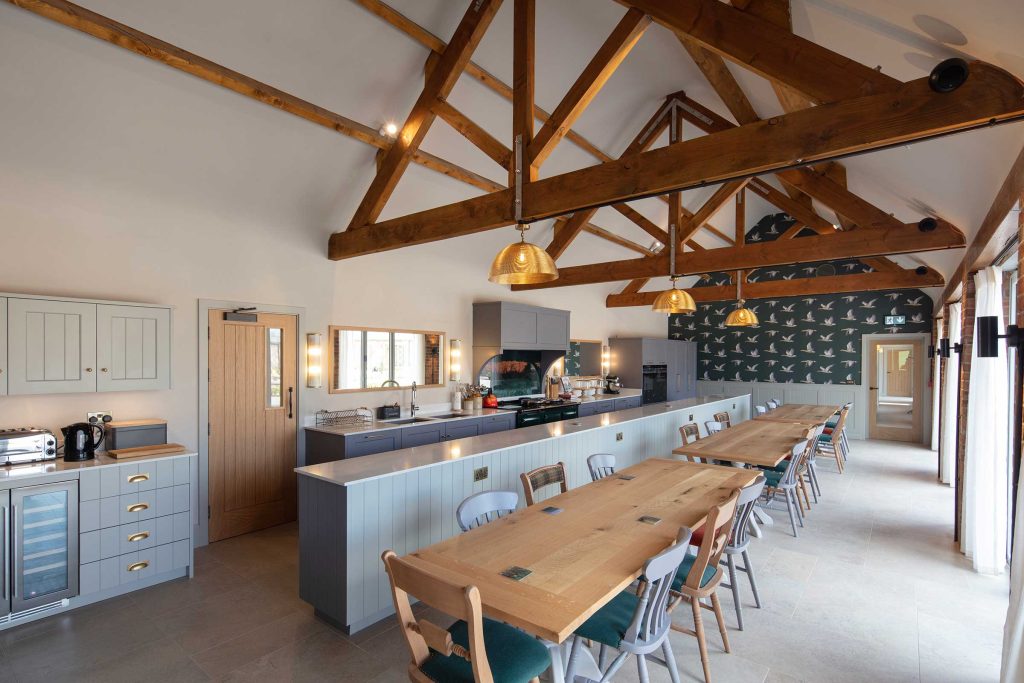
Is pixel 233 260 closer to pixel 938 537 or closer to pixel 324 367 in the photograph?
pixel 324 367

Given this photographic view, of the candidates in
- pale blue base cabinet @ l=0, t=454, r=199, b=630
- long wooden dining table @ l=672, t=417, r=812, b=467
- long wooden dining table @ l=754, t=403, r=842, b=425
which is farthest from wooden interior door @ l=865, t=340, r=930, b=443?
pale blue base cabinet @ l=0, t=454, r=199, b=630

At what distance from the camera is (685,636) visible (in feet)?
9.36

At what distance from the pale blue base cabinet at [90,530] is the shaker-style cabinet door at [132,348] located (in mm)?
576

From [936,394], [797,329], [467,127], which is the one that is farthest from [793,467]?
[797,329]

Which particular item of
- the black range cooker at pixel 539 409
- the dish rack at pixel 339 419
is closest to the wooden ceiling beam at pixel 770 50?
the dish rack at pixel 339 419

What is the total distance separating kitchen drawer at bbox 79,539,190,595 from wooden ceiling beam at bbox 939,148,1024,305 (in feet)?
17.1

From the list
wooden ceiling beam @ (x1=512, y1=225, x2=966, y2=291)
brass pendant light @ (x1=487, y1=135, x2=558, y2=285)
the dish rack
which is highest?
wooden ceiling beam @ (x1=512, y1=225, x2=966, y2=291)

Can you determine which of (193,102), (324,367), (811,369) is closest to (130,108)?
(193,102)

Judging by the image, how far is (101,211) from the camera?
3682 millimetres

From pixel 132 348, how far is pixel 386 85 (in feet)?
9.15

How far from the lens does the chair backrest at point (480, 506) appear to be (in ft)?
8.20

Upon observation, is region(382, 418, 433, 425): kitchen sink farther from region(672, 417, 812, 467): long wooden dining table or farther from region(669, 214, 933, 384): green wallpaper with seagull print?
region(669, 214, 933, 384): green wallpaper with seagull print

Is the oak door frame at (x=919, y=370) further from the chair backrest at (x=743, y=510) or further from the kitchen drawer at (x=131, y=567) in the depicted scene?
the kitchen drawer at (x=131, y=567)

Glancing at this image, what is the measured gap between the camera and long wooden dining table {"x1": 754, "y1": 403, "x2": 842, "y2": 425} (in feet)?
20.9
